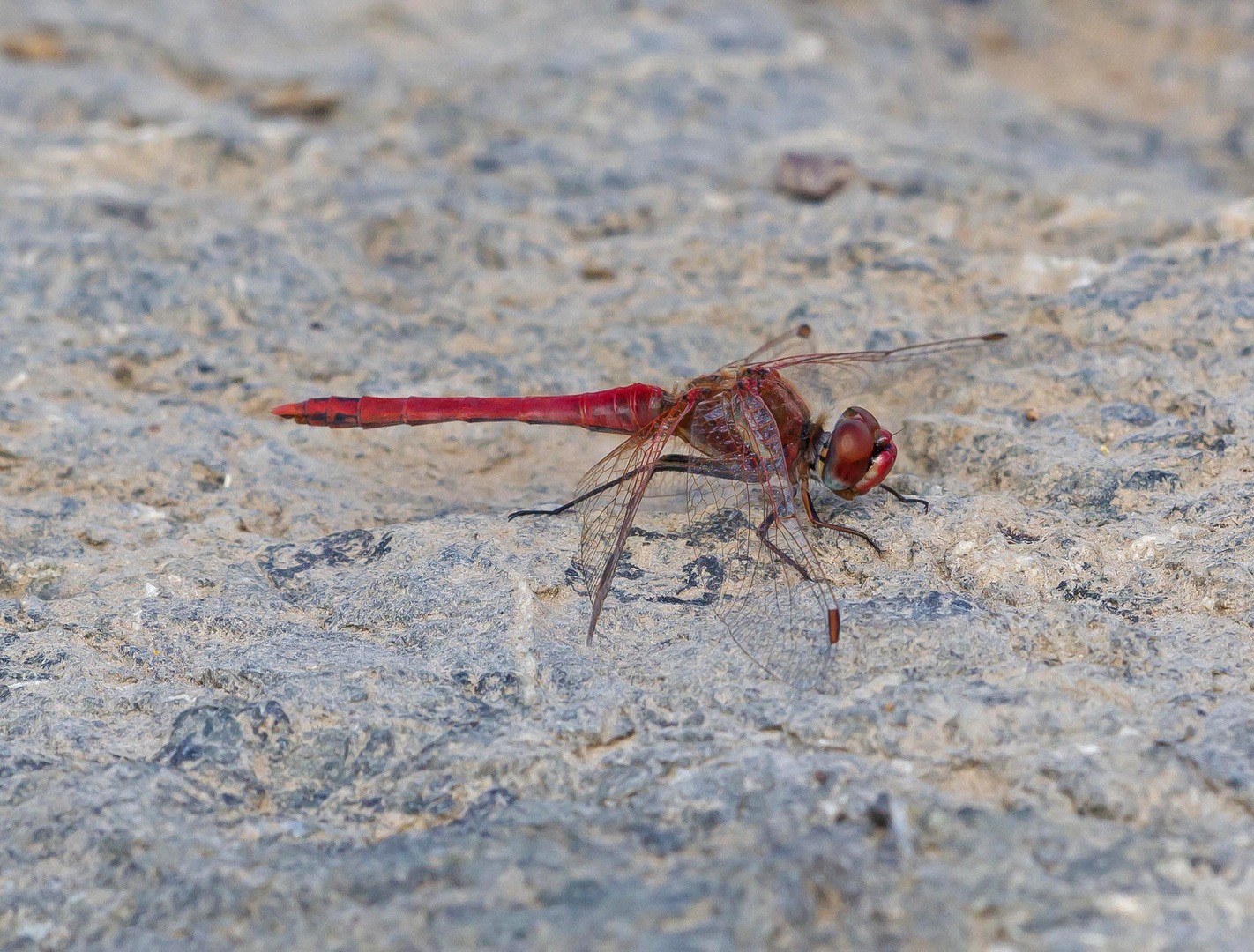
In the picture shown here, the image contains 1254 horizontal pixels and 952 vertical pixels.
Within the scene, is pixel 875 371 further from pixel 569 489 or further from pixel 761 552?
pixel 569 489

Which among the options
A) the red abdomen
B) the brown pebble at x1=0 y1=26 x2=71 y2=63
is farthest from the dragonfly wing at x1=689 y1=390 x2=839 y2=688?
the brown pebble at x1=0 y1=26 x2=71 y2=63

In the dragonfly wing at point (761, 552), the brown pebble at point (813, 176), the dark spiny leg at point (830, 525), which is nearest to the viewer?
the dragonfly wing at point (761, 552)

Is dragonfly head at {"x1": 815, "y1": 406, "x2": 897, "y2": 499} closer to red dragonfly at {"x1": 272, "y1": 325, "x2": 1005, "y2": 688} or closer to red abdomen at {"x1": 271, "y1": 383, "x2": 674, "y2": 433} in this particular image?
red dragonfly at {"x1": 272, "y1": 325, "x2": 1005, "y2": 688}

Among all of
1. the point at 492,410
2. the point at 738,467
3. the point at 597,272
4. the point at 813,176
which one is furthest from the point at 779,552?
the point at 813,176

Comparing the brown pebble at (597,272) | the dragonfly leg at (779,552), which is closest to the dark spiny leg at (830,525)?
the dragonfly leg at (779,552)

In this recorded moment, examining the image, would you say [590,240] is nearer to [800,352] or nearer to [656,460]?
[800,352]

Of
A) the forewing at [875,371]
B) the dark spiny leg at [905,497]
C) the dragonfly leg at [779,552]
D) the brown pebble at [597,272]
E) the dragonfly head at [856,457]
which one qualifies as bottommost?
the dragonfly leg at [779,552]

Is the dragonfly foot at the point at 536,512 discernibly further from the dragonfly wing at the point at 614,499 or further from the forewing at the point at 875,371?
the forewing at the point at 875,371
